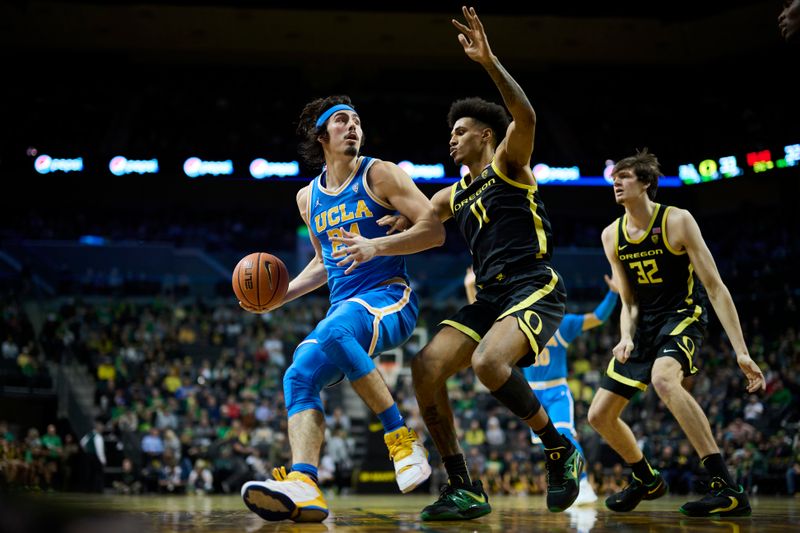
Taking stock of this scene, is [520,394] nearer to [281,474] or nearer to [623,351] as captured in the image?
[623,351]

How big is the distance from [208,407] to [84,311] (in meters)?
4.65

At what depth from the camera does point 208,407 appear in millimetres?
17438

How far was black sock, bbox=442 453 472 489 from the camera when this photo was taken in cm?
488

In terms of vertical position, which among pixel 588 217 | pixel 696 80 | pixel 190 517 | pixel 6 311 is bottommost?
pixel 190 517

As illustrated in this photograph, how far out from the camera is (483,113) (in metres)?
5.41

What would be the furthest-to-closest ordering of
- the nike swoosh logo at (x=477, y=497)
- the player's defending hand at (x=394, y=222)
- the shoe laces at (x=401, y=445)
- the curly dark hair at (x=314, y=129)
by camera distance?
the curly dark hair at (x=314, y=129) < the player's defending hand at (x=394, y=222) < the nike swoosh logo at (x=477, y=497) < the shoe laces at (x=401, y=445)

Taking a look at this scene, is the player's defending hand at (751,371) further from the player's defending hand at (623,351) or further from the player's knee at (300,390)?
the player's knee at (300,390)

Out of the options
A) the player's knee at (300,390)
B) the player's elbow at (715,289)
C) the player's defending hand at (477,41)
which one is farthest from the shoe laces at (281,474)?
the player's elbow at (715,289)

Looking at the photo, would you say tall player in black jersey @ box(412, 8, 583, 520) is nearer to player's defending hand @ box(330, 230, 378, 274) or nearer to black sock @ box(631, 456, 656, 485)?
player's defending hand @ box(330, 230, 378, 274)

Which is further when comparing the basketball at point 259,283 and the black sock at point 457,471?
the basketball at point 259,283

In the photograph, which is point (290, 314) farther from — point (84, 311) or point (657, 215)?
point (657, 215)

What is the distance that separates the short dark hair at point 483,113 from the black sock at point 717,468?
96.2 inches

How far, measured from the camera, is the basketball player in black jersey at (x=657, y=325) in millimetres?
5523

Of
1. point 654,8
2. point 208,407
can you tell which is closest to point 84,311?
point 208,407
